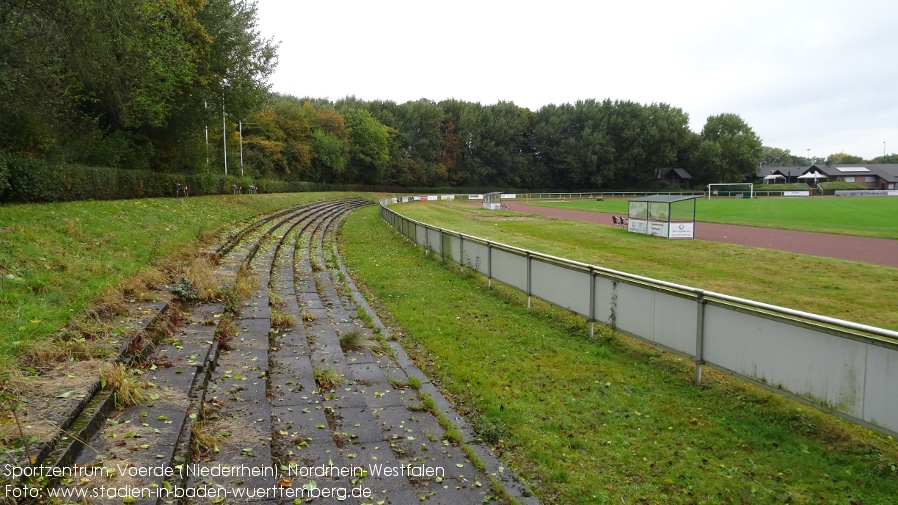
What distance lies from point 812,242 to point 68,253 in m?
25.3

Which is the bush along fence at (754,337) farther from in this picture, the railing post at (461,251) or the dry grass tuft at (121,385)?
the dry grass tuft at (121,385)

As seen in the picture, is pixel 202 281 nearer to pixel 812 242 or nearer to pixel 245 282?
pixel 245 282

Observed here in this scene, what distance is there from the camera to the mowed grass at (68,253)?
19.3 feet

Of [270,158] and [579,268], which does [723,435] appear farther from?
[270,158]

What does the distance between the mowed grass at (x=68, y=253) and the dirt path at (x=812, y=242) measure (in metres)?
20.1

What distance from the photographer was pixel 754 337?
5.82 m

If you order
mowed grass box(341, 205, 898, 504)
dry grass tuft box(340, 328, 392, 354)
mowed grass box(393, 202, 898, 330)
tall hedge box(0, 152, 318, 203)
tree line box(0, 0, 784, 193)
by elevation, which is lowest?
mowed grass box(341, 205, 898, 504)

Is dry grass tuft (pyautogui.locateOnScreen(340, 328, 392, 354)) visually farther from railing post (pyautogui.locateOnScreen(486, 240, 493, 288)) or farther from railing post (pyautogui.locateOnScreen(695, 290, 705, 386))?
railing post (pyautogui.locateOnScreen(486, 240, 493, 288))

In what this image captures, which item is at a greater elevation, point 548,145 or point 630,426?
point 548,145

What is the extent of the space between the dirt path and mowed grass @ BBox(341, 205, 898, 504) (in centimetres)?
1406

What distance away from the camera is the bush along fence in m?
4.68

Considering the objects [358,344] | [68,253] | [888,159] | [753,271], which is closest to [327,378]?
[358,344]

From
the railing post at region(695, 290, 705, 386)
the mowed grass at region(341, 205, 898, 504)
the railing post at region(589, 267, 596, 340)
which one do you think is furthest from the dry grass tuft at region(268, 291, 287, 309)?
the railing post at region(695, 290, 705, 386)

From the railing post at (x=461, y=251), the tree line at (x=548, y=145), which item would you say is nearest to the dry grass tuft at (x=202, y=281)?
the railing post at (x=461, y=251)
